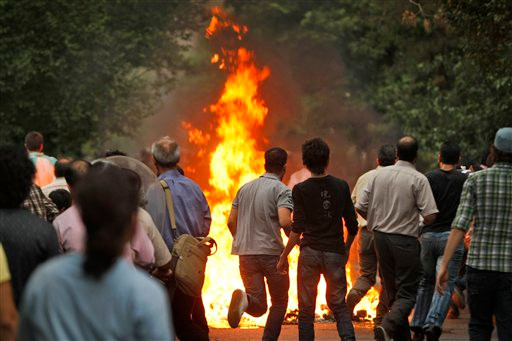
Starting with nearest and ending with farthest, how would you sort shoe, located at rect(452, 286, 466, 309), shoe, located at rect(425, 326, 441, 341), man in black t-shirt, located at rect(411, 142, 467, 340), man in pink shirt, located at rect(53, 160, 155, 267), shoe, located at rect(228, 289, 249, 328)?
man in pink shirt, located at rect(53, 160, 155, 267)
shoe, located at rect(228, 289, 249, 328)
shoe, located at rect(425, 326, 441, 341)
man in black t-shirt, located at rect(411, 142, 467, 340)
shoe, located at rect(452, 286, 466, 309)

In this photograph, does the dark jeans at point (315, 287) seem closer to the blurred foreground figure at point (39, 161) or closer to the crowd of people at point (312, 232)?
the crowd of people at point (312, 232)

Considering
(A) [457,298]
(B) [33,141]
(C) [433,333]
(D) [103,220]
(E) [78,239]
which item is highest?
(D) [103,220]

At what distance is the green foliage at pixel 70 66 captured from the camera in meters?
29.4

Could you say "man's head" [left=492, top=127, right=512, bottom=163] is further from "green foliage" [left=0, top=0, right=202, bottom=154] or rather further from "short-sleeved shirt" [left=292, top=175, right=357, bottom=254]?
"green foliage" [left=0, top=0, right=202, bottom=154]

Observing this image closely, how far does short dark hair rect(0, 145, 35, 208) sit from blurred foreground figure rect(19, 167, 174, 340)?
190cm

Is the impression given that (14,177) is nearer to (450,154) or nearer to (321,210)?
(321,210)

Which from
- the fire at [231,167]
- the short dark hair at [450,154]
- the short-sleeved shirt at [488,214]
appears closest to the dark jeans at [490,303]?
the short-sleeved shirt at [488,214]

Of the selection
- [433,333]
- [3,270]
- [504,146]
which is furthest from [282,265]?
[3,270]

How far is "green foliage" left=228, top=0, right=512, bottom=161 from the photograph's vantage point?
1617 centimetres

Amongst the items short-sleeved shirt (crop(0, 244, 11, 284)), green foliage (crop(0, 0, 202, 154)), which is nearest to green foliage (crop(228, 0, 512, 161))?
green foliage (crop(0, 0, 202, 154))

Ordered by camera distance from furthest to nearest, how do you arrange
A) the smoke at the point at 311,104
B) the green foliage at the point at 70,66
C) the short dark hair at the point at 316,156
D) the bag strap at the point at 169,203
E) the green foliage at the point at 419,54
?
1. the smoke at the point at 311,104
2. the green foliage at the point at 70,66
3. the green foliage at the point at 419,54
4. the short dark hair at the point at 316,156
5. the bag strap at the point at 169,203

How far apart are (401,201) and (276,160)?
47.7 inches

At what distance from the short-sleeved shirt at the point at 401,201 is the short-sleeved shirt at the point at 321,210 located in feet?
1.68

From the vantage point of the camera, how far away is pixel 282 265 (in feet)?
34.5
